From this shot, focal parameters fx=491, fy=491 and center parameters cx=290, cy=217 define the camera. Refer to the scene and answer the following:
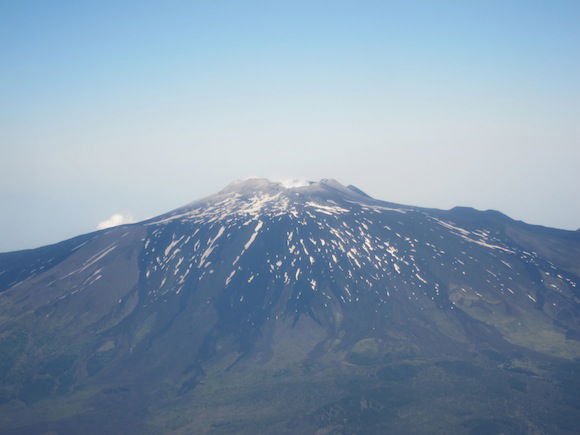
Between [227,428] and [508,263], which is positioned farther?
[508,263]

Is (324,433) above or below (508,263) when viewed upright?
below

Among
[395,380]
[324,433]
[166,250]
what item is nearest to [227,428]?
[324,433]

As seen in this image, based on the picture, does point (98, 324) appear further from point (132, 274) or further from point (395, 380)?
point (395, 380)

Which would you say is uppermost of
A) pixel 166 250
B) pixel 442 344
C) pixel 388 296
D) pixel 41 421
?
pixel 166 250

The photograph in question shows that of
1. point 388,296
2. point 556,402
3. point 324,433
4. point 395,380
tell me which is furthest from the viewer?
point 388,296

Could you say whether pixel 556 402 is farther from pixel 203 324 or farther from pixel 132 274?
pixel 132 274

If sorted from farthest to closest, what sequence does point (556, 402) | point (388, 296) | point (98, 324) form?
point (388, 296) → point (98, 324) → point (556, 402)
